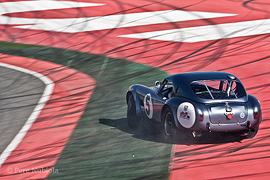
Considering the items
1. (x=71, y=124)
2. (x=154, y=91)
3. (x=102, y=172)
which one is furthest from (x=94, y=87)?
(x=102, y=172)

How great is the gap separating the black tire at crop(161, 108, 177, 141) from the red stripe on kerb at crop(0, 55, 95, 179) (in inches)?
80.5

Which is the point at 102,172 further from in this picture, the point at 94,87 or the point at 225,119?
the point at 94,87

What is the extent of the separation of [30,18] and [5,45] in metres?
4.94

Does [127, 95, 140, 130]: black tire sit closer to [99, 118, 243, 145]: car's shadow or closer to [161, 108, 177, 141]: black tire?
[99, 118, 243, 145]: car's shadow

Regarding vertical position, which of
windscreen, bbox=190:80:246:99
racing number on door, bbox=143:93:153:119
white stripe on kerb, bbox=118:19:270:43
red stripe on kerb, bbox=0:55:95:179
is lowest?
red stripe on kerb, bbox=0:55:95:179

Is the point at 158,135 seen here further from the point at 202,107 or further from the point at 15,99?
the point at 15,99

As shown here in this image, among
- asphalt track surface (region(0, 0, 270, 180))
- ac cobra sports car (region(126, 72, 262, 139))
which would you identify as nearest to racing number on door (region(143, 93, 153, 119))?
ac cobra sports car (region(126, 72, 262, 139))

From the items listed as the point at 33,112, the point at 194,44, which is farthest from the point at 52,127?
the point at 194,44

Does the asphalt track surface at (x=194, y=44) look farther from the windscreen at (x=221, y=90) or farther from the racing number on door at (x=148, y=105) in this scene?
the racing number on door at (x=148, y=105)

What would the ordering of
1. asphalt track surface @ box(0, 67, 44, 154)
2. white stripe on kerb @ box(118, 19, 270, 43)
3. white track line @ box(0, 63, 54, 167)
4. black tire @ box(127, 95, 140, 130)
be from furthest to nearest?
1. white stripe on kerb @ box(118, 19, 270, 43)
2. asphalt track surface @ box(0, 67, 44, 154)
3. black tire @ box(127, 95, 140, 130)
4. white track line @ box(0, 63, 54, 167)

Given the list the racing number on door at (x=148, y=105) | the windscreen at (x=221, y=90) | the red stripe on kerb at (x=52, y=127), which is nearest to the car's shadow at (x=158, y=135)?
the racing number on door at (x=148, y=105)

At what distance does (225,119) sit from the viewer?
23.0 ft

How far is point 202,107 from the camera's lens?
707 cm

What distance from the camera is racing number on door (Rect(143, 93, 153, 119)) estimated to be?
827 centimetres
